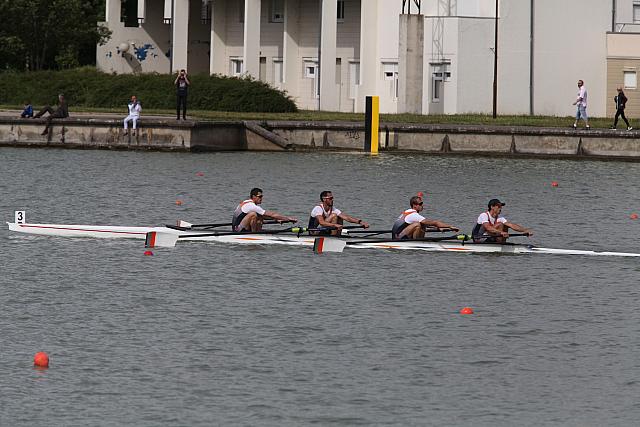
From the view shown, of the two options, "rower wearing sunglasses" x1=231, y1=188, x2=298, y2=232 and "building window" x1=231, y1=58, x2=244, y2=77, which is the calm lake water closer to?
"rower wearing sunglasses" x1=231, y1=188, x2=298, y2=232

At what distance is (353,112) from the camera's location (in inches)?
2872

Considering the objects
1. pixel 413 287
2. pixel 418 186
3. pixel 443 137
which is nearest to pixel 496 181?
pixel 418 186

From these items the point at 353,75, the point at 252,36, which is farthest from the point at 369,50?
the point at 252,36

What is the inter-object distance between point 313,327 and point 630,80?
47.0 m

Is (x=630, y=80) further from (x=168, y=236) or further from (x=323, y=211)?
(x=168, y=236)

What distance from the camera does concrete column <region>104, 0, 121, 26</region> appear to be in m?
81.6

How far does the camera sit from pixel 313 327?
2339 centimetres

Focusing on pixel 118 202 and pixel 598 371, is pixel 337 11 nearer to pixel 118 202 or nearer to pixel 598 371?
pixel 118 202

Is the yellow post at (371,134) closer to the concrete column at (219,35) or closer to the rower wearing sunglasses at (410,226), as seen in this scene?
the concrete column at (219,35)

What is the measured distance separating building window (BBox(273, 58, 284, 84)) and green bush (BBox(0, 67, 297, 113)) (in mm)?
9665

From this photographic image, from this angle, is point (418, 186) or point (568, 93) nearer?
point (418, 186)

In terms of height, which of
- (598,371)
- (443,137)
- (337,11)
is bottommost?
(598,371)

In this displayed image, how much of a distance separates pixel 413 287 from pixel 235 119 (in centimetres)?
3268

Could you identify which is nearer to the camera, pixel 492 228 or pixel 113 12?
pixel 492 228
